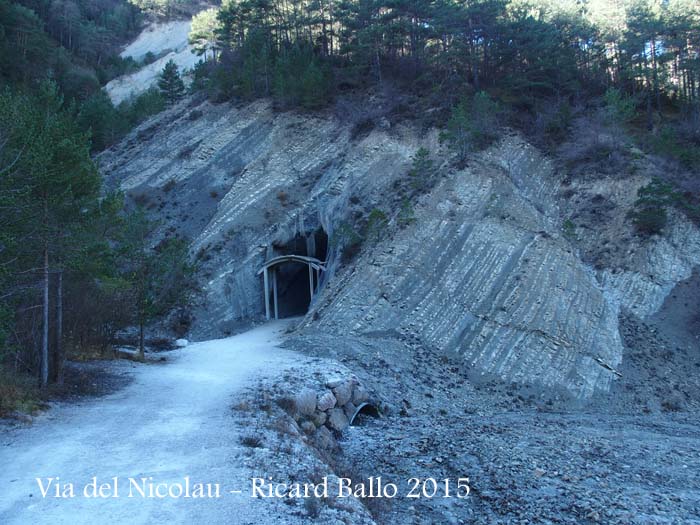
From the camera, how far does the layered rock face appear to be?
59.9ft

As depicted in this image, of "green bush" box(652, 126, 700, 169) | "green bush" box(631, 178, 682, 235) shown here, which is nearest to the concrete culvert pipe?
"green bush" box(631, 178, 682, 235)

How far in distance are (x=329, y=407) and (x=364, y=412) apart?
165cm

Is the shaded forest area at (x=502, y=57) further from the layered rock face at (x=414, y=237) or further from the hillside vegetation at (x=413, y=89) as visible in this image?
the layered rock face at (x=414, y=237)

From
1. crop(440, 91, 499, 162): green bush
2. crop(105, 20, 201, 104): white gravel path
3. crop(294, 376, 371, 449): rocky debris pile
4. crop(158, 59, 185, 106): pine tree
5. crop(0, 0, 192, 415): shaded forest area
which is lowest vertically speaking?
crop(294, 376, 371, 449): rocky debris pile

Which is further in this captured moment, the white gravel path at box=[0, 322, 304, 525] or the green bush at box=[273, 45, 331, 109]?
the green bush at box=[273, 45, 331, 109]

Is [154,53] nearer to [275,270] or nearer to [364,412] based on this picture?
[275,270]

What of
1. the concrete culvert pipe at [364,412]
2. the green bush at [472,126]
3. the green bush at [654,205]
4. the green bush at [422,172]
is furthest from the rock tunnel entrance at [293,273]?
the green bush at [654,205]

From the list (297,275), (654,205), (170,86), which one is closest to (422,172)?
(297,275)

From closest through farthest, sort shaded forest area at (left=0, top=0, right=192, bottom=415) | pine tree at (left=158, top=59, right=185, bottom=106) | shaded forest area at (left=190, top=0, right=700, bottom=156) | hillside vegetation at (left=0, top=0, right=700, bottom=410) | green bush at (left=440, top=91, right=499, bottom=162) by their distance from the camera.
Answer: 1. shaded forest area at (left=0, top=0, right=192, bottom=415)
2. hillside vegetation at (left=0, top=0, right=700, bottom=410)
3. green bush at (left=440, top=91, right=499, bottom=162)
4. shaded forest area at (left=190, top=0, right=700, bottom=156)
5. pine tree at (left=158, top=59, right=185, bottom=106)

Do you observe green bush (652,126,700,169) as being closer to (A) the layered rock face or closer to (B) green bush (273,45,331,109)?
(A) the layered rock face

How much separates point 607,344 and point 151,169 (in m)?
26.5

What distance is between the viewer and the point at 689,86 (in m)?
31.4

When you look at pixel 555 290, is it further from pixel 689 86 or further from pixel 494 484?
pixel 689 86

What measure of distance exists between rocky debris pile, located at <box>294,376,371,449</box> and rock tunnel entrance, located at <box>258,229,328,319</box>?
12.6 meters
